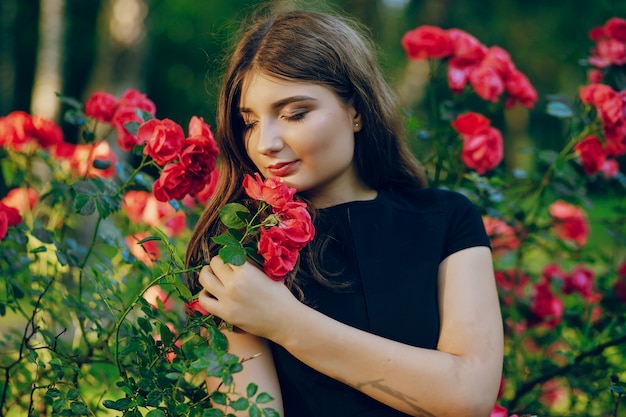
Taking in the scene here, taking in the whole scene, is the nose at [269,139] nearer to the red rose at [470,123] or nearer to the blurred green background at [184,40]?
the red rose at [470,123]

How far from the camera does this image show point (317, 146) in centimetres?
176

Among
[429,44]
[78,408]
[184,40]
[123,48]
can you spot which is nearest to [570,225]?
[429,44]

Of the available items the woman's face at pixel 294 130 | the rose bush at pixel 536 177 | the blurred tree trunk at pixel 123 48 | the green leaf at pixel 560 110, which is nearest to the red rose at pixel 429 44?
the rose bush at pixel 536 177

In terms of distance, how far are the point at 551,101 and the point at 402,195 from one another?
2.89ft

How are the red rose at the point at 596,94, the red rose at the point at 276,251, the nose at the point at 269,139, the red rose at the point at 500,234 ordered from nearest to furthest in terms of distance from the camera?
the red rose at the point at 276,251
the nose at the point at 269,139
the red rose at the point at 596,94
the red rose at the point at 500,234

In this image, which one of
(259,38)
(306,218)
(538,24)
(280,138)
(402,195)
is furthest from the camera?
(538,24)

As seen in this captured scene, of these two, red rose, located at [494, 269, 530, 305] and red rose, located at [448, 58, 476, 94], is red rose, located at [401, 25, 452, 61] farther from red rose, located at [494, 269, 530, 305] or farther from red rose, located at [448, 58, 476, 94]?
red rose, located at [494, 269, 530, 305]

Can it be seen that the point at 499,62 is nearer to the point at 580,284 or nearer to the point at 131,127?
the point at 580,284

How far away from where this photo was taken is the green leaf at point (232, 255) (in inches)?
53.1

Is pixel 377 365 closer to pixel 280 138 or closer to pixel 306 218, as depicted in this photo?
pixel 306 218

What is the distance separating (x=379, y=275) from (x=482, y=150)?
866 millimetres

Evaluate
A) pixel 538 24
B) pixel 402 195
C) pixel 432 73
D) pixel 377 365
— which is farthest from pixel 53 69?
pixel 538 24

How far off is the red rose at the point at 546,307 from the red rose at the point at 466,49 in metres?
0.96

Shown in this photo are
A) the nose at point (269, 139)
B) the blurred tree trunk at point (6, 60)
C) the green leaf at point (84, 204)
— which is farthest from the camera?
the blurred tree trunk at point (6, 60)
